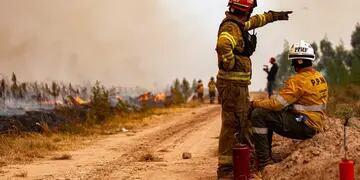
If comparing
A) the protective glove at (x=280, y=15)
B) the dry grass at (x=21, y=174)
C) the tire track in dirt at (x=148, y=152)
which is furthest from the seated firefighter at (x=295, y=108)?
the dry grass at (x=21, y=174)

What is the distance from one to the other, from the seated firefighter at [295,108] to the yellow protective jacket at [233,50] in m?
0.41

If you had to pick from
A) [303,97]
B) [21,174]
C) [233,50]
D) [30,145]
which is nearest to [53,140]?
[30,145]

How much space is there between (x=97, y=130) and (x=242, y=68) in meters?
8.18

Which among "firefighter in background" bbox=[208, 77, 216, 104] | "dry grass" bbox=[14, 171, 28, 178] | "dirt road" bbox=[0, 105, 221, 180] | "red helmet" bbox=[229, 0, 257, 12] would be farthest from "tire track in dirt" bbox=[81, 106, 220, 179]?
"firefighter in background" bbox=[208, 77, 216, 104]

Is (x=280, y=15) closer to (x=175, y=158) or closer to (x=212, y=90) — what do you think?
(x=175, y=158)

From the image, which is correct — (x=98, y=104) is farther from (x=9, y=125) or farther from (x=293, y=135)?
(x=293, y=135)

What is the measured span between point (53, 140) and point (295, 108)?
21.8ft

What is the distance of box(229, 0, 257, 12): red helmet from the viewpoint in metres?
7.80

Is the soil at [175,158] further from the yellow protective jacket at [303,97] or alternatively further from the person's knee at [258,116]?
the person's knee at [258,116]

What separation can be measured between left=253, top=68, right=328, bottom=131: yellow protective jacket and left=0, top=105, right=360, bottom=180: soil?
1.04 feet

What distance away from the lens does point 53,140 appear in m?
13.0

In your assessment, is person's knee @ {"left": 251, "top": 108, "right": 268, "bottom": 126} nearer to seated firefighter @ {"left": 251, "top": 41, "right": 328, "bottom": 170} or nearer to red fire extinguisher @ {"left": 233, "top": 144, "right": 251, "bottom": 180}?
seated firefighter @ {"left": 251, "top": 41, "right": 328, "bottom": 170}

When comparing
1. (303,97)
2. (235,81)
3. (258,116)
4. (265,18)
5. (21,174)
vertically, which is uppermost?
(265,18)

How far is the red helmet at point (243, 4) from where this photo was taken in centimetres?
780
